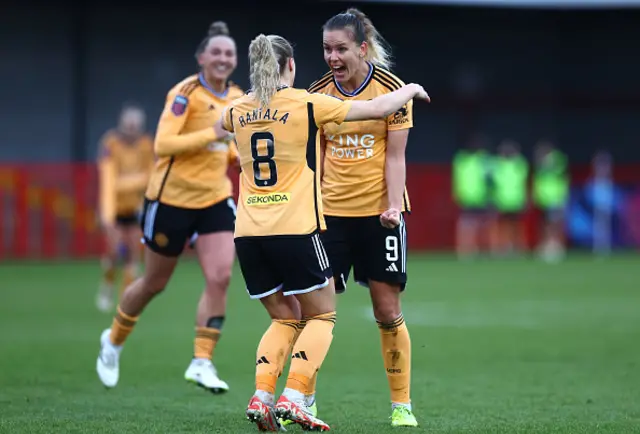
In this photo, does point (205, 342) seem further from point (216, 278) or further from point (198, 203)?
point (198, 203)

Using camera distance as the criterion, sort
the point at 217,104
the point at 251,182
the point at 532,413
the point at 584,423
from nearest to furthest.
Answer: the point at 251,182
the point at 584,423
the point at 532,413
the point at 217,104

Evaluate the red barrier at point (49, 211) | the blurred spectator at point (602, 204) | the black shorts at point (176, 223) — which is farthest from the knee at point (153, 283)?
the blurred spectator at point (602, 204)

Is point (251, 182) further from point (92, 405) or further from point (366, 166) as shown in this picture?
point (92, 405)

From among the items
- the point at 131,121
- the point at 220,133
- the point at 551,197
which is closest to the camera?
the point at 220,133

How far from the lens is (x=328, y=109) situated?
22.5 feet

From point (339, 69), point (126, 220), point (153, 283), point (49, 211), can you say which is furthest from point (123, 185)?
point (339, 69)

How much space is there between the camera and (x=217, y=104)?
9.34 meters

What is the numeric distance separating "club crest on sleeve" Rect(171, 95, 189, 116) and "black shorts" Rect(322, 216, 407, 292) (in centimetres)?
204

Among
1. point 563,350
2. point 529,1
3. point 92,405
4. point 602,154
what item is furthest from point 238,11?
point 92,405

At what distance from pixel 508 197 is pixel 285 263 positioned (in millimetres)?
22451

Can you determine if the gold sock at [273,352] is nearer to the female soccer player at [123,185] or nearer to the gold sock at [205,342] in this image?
the gold sock at [205,342]

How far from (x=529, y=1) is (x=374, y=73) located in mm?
22752

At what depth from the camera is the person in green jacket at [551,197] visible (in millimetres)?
28578

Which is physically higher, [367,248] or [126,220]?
[367,248]
